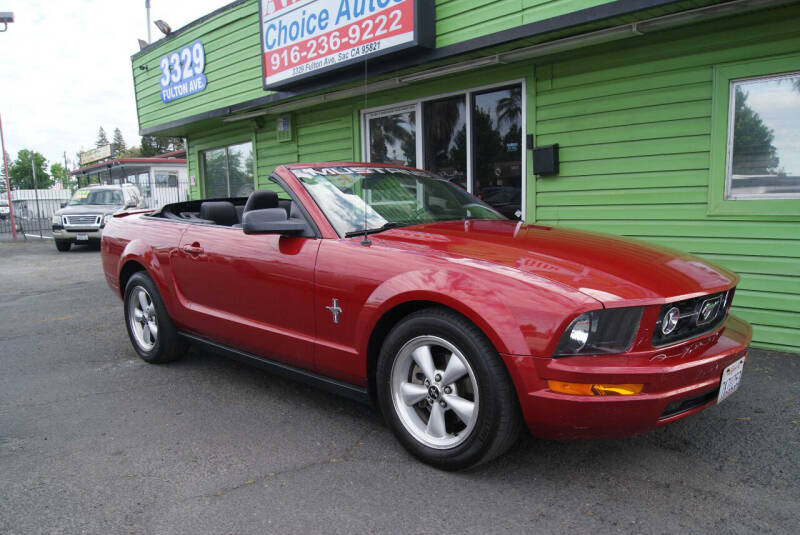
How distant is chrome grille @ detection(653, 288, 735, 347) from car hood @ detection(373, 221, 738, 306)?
0.15 feet

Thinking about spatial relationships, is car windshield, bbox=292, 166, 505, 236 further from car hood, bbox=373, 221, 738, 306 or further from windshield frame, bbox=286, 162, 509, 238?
car hood, bbox=373, 221, 738, 306

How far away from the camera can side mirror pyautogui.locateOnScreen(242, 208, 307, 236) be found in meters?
3.08

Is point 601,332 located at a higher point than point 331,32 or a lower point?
lower

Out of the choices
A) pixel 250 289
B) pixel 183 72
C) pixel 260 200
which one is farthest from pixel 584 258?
pixel 183 72

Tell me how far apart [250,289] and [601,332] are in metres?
2.10

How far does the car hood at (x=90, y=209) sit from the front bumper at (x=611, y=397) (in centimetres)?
1479

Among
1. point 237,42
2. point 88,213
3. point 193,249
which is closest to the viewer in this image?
point 193,249

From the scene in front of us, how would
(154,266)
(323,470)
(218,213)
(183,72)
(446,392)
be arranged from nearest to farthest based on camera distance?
(446,392) → (323,470) → (154,266) → (218,213) → (183,72)

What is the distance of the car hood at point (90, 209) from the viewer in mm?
14665

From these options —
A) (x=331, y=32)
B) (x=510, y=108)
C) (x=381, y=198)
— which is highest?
(x=331, y=32)

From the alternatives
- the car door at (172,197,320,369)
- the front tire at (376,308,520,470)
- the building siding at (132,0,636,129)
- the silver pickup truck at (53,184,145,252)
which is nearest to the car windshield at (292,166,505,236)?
the car door at (172,197,320,369)

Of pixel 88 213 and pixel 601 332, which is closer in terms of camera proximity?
pixel 601 332

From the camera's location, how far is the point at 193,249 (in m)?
3.89

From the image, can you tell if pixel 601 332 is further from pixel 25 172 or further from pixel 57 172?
pixel 57 172
